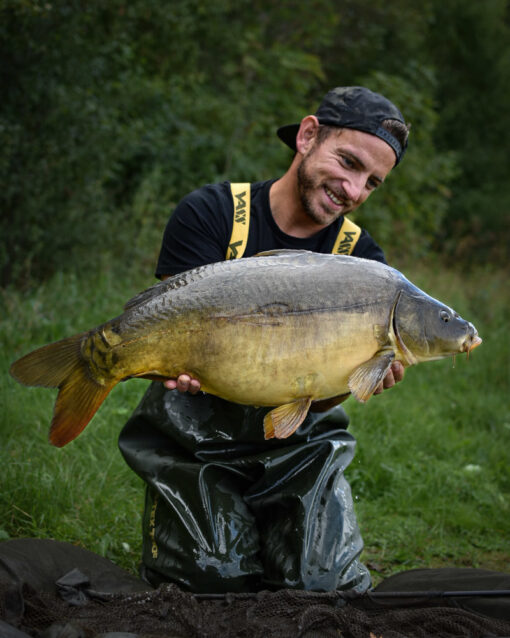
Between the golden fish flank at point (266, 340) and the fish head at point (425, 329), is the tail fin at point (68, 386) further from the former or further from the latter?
the fish head at point (425, 329)

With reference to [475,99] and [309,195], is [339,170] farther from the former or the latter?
[475,99]

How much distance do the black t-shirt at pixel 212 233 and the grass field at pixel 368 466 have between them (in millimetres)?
1009

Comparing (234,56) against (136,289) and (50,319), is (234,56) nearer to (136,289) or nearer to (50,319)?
(136,289)

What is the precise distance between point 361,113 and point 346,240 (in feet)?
1.56

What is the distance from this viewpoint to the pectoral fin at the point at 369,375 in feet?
6.05

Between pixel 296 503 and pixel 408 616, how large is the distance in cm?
50

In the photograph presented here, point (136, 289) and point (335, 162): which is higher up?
point (335, 162)

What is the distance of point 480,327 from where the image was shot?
6480 millimetres

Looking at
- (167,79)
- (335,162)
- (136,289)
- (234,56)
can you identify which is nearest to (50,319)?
(136,289)

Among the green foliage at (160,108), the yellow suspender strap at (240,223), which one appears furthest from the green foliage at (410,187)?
the yellow suspender strap at (240,223)

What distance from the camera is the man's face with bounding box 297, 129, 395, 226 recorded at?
2.44 meters

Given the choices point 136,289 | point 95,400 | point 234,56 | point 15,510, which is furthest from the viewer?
point 234,56

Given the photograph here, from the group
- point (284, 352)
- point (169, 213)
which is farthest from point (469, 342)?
point (169, 213)

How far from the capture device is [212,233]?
244 cm
